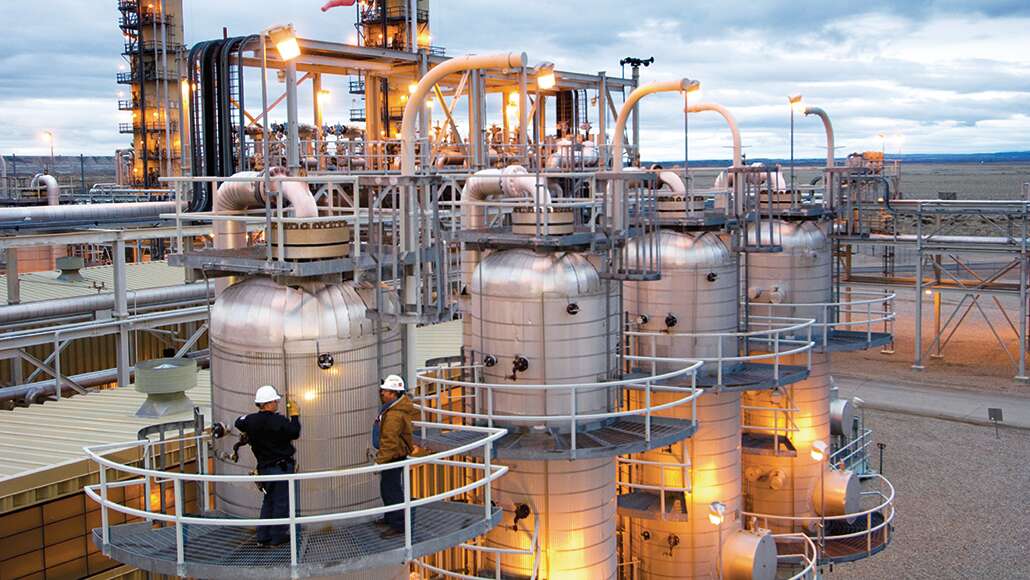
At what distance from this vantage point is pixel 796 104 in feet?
80.9

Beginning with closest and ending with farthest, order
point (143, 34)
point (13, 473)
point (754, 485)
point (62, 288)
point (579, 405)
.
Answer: point (13, 473), point (579, 405), point (754, 485), point (62, 288), point (143, 34)

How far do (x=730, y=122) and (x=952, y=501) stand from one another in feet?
39.7

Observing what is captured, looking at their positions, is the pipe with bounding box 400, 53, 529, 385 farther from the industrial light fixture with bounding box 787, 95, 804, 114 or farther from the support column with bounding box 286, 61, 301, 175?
the industrial light fixture with bounding box 787, 95, 804, 114

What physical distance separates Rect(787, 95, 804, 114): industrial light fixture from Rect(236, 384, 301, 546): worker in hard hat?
56.3 ft

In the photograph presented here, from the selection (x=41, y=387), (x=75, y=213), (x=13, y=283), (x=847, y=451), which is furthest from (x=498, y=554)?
(x=13, y=283)

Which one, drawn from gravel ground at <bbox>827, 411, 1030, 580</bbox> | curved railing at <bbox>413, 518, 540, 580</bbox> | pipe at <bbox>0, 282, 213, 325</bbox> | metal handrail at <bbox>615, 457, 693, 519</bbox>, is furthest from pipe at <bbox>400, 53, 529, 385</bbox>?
gravel ground at <bbox>827, 411, 1030, 580</bbox>

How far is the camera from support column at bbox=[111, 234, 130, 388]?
2056cm

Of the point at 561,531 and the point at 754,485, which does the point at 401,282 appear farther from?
the point at 754,485

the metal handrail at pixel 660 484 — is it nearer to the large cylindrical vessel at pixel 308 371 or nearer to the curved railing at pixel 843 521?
the curved railing at pixel 843 521

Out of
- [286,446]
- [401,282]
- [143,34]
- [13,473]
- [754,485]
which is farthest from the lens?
[143,34]

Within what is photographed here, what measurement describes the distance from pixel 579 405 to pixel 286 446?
15.6ft

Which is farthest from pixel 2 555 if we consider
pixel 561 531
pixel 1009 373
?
pixel 1009 373

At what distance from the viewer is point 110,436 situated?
1513 centimetres

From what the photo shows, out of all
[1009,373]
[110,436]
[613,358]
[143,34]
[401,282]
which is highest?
[143,34]
